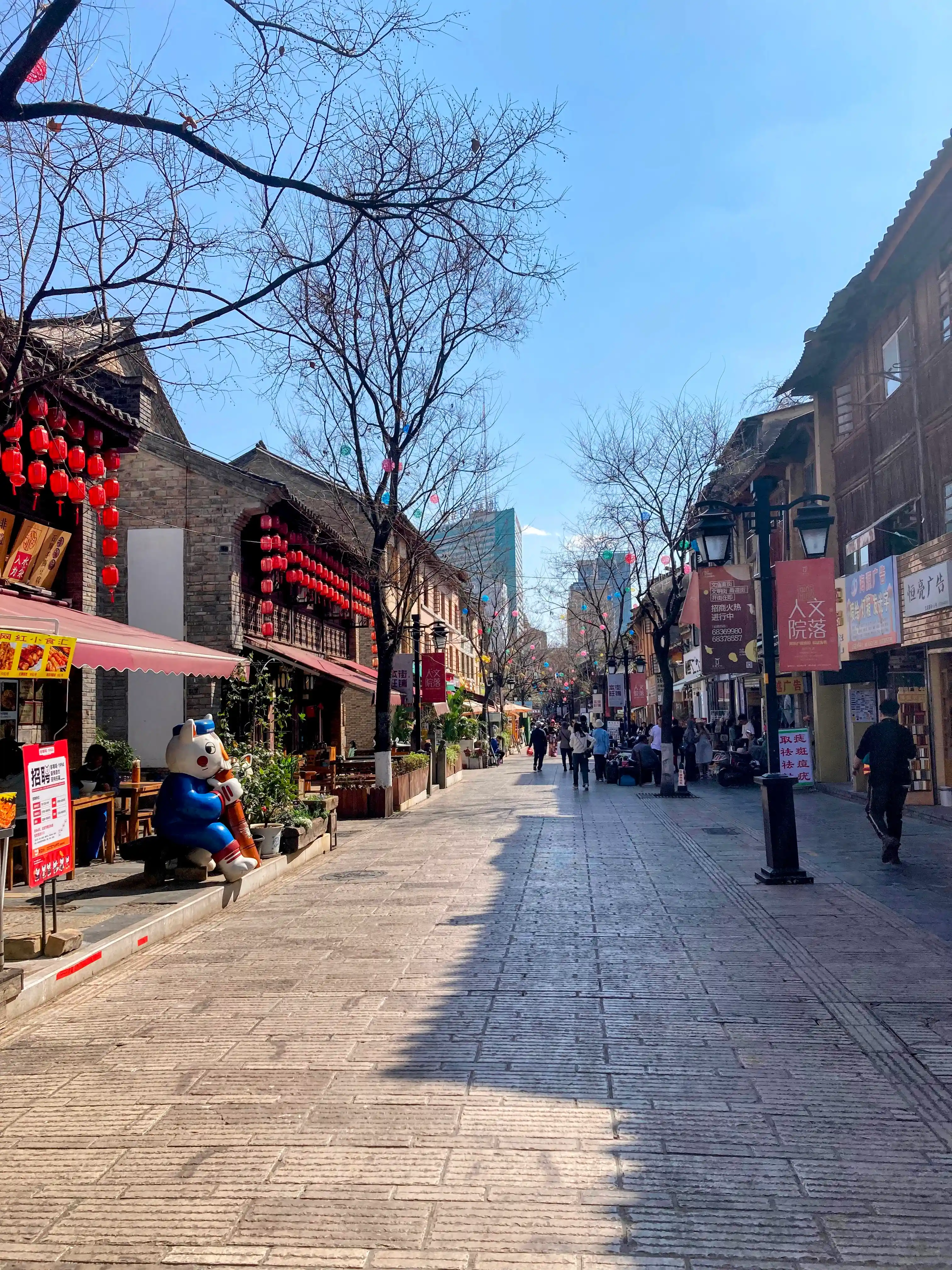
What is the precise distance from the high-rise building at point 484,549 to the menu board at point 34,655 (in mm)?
12909

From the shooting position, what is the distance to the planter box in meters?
21.3

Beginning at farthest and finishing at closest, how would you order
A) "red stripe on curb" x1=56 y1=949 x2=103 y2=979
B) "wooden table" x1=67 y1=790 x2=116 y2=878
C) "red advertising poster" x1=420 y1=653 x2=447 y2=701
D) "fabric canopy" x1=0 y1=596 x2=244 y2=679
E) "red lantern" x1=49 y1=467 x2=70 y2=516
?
"red advertising poster" x1=420 y1=653 x2=447 y2=701
"wooden table" x1=67 y1=790 x2=116 y2=878
"red lantern" x1=49 y1=467 x2=70 y2=516
"fabric canopy" x1=0 y1=596 x2=244 y2=679
"red stripe on curb" x1=56 y1=949 x2=103 y2=979

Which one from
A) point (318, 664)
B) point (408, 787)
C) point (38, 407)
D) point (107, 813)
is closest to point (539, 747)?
point (318, 664)

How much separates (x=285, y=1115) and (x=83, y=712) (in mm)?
11047

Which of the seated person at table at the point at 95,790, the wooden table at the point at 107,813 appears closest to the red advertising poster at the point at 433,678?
the wooden table at the point at 107,813

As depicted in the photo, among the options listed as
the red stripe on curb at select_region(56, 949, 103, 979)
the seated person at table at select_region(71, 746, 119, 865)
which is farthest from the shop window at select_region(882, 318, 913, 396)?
the red stripe on curb at select_region(56, 949, 103, 979)

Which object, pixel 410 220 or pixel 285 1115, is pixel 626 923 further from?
pixel 410 220

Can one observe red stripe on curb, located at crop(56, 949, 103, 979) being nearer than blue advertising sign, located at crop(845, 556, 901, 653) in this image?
Yes

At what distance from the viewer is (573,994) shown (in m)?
6.66

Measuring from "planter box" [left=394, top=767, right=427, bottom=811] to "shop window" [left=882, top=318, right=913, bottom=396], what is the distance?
11779 millimetres

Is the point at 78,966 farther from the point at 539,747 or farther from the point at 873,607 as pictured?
the point at 539,747

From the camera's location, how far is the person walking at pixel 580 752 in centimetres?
2620

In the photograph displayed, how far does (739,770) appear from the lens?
24.7 meters

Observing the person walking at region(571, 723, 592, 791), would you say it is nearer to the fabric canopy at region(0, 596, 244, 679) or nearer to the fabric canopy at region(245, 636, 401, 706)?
the fabric canopy at region(245, 636, 401, 706)
